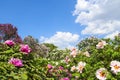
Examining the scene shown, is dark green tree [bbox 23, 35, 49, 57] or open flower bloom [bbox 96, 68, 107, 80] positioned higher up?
dark green tree [bbox 23, 35, 49, 57]

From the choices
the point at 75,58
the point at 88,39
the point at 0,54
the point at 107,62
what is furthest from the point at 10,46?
the point at 88,39

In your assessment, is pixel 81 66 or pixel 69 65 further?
pixel 69 65

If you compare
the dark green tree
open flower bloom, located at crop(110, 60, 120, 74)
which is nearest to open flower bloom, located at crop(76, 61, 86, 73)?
open flower bloom, located at crop(110, 60, 120, 74)

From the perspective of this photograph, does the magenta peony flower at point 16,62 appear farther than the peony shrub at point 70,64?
Yes

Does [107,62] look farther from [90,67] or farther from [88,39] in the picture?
[88,39]

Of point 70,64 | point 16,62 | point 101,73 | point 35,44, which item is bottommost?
point 101,73

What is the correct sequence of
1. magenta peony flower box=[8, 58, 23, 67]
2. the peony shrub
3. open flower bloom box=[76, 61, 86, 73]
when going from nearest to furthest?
the peony shrub, magenta peony flower box=[8, 58, 23, 67], open flower bloom box=[76, 61, 86, 73]

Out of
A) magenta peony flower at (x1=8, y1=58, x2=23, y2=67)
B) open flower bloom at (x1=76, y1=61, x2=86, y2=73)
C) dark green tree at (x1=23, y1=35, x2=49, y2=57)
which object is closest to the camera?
magenta peony flower at (x1=8, y1=58, x2=23, y2=67)

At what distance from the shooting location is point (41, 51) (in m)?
22.5

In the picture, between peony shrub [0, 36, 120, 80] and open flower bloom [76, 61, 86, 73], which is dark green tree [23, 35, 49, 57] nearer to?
peony shrub [0, 36, 120, 80]

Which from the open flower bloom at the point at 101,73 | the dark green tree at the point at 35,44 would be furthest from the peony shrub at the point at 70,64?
the dark green tree at the point at 35,44

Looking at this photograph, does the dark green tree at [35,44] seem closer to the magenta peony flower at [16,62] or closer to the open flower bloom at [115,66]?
the magenta peony flower at [16,62]

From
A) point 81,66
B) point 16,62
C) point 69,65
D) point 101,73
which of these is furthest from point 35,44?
point 101,73

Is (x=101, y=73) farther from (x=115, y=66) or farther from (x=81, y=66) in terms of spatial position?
(x=81, y=66)
